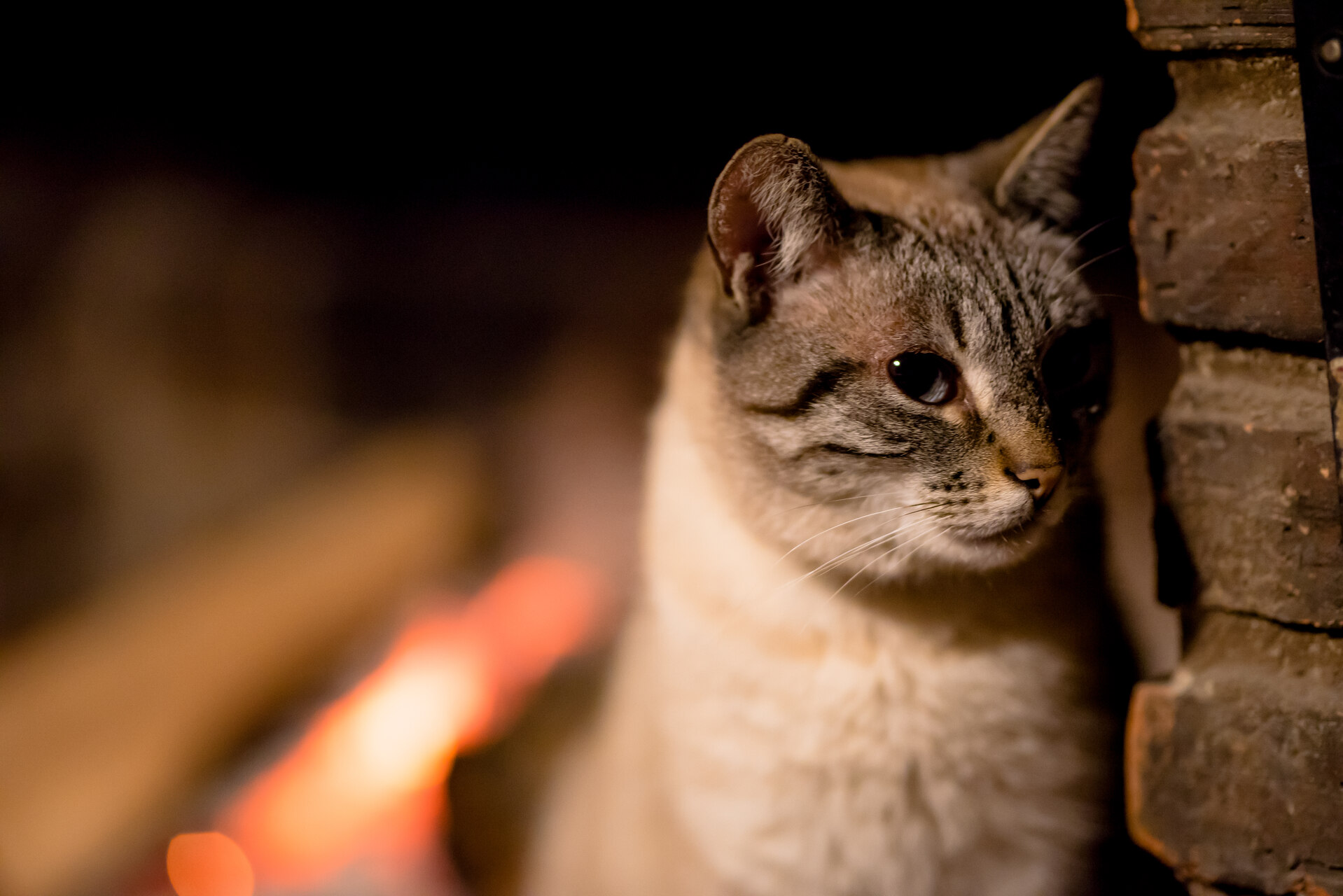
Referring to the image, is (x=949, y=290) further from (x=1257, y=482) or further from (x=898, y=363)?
(x=1257, y=482)

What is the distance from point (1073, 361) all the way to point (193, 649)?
Result: 1.98 metres

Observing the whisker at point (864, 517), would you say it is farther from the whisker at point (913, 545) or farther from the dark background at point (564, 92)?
the dark background at point (564, 92)

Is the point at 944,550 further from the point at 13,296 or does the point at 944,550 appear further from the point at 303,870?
the point at 13,296

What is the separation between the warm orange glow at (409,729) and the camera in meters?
1.86

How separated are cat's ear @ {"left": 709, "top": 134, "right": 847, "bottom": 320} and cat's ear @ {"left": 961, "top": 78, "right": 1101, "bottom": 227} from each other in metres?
0.26

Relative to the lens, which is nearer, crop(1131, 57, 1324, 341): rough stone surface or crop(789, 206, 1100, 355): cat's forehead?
crop(1131, 57, 1324, 341): rough stone surface

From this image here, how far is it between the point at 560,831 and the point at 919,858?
0.69 m

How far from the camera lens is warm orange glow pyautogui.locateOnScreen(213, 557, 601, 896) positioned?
1.86 meters

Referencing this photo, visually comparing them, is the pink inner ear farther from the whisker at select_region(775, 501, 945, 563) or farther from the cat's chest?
the cat's chest

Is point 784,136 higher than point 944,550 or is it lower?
higher

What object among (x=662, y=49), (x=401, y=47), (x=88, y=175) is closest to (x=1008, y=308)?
(x=662, y=49)

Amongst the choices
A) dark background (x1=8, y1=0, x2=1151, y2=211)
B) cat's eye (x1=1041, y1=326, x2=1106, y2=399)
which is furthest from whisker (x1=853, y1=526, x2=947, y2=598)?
dark background (x1=8, y1=0, x2=1151, y2=211)

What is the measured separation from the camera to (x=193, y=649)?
6.81 ft

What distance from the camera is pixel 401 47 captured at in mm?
1716
